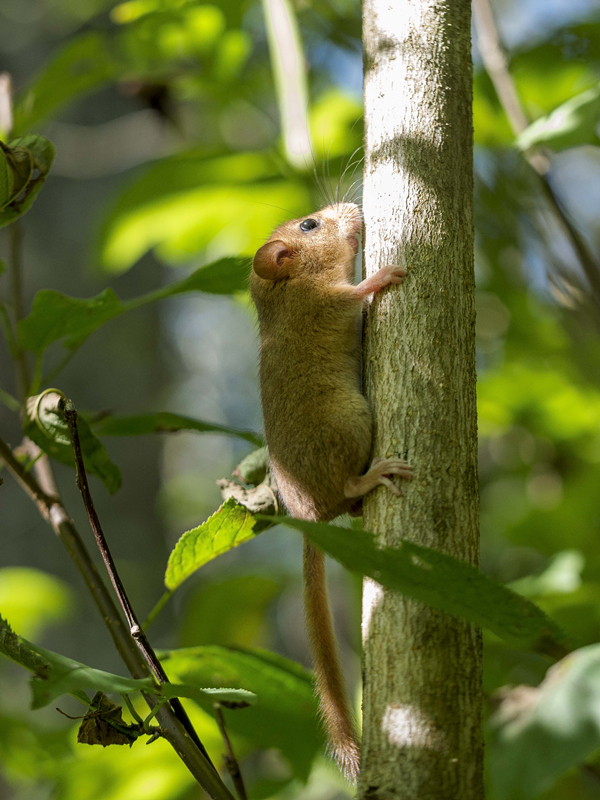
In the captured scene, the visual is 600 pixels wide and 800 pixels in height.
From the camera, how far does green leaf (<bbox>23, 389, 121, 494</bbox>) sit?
1500 millimetres

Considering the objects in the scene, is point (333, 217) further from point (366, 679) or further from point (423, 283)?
point (366, 679)

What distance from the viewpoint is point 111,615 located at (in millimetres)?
1410

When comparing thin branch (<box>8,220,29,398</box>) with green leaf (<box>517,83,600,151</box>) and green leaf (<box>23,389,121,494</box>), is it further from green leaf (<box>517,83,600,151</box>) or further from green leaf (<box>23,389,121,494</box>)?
green leaf (<box>517,83,600,151</box>)

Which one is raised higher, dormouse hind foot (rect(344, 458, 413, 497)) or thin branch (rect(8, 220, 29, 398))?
thin branch (rect(8, 220, 29, 398))

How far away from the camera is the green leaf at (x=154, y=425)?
183 centimetres

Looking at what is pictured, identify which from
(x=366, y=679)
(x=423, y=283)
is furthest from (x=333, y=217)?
(x=366, y=679)

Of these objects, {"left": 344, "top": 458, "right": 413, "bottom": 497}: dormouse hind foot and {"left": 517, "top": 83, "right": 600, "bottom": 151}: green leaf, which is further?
{"left": 517, "top": 83, "right": 600, "bottom": 151}: green leaf

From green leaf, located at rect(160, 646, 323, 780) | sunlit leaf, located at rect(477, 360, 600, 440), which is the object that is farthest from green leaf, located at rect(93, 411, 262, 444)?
sunlit leaf, located at rect(477, 360, 600, 440)

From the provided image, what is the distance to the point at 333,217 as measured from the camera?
240cm

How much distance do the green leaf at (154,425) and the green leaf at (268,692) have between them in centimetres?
53

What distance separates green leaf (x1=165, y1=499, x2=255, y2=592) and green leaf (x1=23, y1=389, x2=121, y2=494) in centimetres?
26

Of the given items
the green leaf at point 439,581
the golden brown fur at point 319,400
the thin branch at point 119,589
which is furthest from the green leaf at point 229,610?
Result: the green leaf at point 439,581

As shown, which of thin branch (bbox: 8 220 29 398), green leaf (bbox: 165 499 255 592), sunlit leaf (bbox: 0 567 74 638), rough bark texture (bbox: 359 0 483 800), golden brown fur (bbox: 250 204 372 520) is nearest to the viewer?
rough bark texture (bbox: 359 0 483 800)

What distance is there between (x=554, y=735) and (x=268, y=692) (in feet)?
2.34
